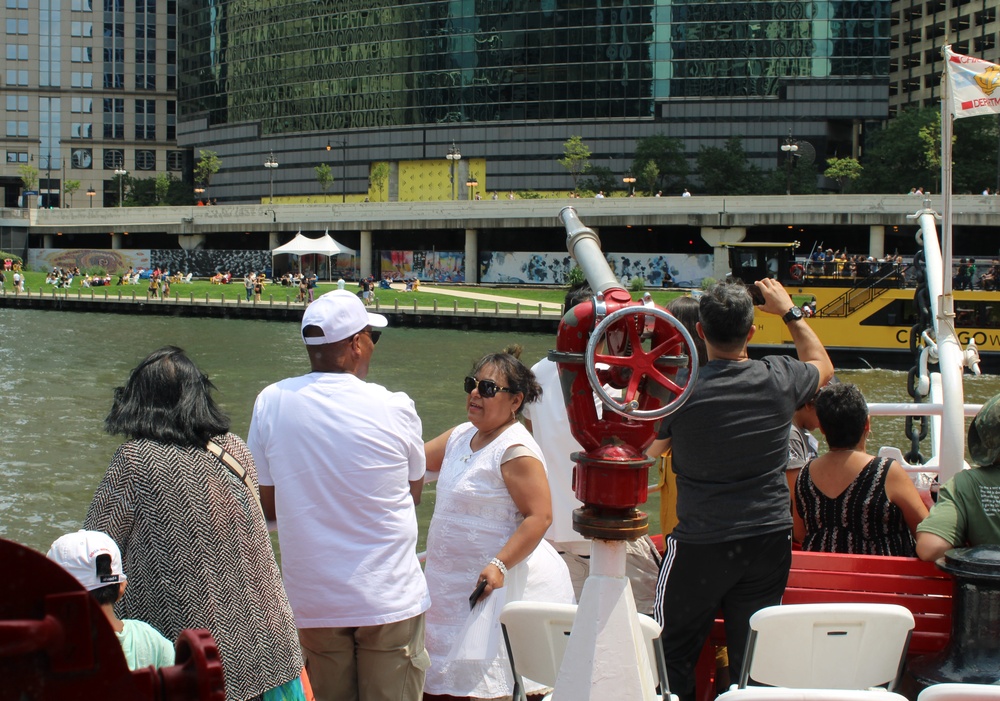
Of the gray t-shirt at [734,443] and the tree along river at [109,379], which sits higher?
the gray t-shirt at [734,443]

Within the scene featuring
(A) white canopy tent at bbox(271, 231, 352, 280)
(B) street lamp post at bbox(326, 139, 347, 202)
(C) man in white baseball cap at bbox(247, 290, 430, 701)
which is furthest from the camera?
(B) street lamp post at bbox(326, 139, 347, 202)

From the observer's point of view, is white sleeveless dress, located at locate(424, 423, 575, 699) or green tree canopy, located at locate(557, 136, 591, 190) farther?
green tree canopy, located at locate(557, 136, 591, 190)

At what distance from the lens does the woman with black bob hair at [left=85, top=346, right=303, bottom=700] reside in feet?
9.62

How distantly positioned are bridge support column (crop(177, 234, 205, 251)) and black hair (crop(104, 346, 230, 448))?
7928cm

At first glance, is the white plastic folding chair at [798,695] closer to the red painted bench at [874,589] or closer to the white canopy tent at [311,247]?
the red painted bench at [874,589]

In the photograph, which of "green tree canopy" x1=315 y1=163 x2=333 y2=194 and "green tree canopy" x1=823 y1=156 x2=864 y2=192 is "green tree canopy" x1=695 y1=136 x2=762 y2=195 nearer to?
"green tree canopy" x1=823 y1=156 x2=864 y2=192

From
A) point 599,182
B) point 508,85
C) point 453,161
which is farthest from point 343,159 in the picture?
point 599,182

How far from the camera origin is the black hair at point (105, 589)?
2.62 m

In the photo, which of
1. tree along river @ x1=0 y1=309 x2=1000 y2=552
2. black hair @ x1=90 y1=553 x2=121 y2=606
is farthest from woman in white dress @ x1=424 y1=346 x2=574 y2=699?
tree along river @ x1=0 y1=309 x2=1000 y2=552

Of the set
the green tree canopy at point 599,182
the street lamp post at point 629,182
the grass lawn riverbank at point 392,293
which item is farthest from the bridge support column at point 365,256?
the street lamp post at point 629,182

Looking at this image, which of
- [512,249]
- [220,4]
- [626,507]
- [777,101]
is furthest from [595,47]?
[626,507]

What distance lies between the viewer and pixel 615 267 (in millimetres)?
62781

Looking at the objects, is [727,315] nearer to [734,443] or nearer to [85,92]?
[734,443]

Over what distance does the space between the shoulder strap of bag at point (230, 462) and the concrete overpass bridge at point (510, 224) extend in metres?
54.1
